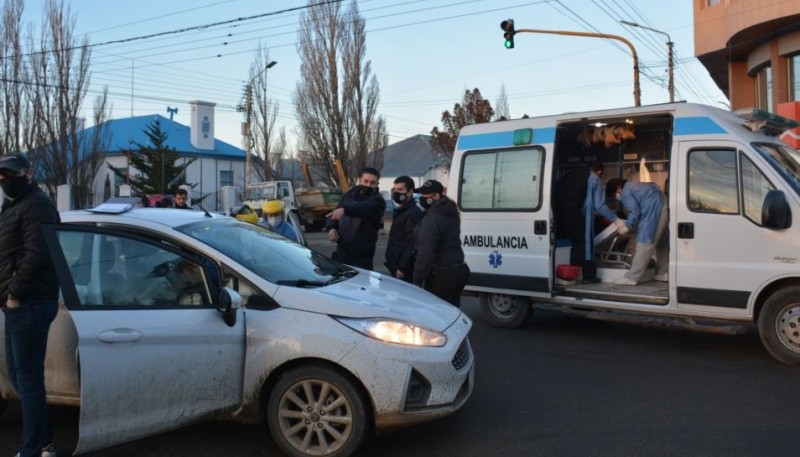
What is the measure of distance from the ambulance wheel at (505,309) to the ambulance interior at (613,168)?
1.76 feet

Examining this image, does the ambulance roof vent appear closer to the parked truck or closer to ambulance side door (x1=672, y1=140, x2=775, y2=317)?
ambulance side door (x1=672, y1=140, x2=775, y2=317)

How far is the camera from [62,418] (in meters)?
5.21

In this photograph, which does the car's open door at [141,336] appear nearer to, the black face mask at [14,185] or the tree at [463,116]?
the black face mask at [14,185]

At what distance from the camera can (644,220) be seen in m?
7.94

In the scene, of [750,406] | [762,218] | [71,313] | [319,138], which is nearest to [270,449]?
[71,313]

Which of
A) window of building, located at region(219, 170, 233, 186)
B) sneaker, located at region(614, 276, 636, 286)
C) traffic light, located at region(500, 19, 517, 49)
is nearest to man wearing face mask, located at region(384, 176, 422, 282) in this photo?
sneaker, located at region(614, 276, 636, 286)

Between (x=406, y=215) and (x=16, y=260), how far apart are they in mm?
3931

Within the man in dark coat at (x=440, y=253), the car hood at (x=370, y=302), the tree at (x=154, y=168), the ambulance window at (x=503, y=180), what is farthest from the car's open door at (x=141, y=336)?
the tree at (x=154, y=168)

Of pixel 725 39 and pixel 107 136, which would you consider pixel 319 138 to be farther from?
pixel 725 39

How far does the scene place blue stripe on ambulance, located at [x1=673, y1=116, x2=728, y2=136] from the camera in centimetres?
686

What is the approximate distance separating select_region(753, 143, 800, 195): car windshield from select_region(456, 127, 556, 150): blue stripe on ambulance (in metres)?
2.23

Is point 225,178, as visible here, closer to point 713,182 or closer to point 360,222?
point 360,222

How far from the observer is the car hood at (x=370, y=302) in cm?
432

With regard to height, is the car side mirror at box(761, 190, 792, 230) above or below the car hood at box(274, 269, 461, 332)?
above
